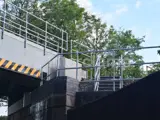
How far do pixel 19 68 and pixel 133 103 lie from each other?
501 centimetres

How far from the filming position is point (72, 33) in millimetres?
30625

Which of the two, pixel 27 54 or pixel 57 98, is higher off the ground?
pixel 27 54

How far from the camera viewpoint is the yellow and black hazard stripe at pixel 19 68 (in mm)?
12906

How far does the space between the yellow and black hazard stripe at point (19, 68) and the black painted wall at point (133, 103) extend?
3.58 m

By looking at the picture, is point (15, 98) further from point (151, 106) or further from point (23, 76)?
point (151, 106)

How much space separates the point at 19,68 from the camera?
1348cm

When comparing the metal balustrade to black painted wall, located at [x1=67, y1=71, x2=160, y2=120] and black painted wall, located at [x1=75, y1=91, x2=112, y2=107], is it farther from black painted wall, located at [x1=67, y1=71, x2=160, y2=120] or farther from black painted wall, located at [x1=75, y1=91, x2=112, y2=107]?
black painted wall, located at [x1=67, y1=71, x2=160, y2=120]

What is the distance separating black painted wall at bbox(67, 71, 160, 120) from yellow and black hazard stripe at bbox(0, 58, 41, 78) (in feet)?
11.7

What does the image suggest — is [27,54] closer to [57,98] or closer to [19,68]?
[19,68]

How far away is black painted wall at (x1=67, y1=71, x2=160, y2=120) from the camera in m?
9.45

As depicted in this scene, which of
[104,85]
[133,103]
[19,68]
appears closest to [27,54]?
[19,68]

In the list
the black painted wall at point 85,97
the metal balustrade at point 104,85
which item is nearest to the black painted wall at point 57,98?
the black painted wall at point 85,97

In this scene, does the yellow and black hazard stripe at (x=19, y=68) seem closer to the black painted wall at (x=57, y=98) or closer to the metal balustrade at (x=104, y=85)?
the black painted wall at (x=57, y=98)

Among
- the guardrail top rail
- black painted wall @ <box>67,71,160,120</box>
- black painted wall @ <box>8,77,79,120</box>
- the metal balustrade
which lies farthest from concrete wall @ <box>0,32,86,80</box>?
Result: black painted wall @ <box>67,71,160,120</box>
